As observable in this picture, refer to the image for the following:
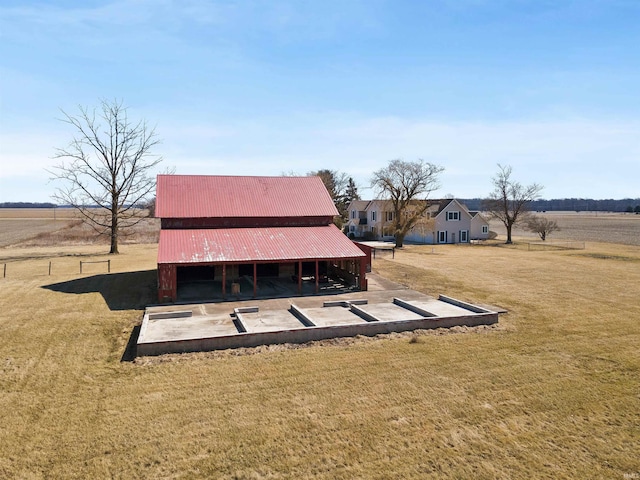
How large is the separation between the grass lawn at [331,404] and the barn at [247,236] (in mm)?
4654

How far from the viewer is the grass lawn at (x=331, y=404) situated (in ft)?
27.3

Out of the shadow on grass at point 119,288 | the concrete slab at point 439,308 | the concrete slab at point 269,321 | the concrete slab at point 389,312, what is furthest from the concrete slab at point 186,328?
the concrete slab at point 439,308

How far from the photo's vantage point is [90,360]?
44.7 ft

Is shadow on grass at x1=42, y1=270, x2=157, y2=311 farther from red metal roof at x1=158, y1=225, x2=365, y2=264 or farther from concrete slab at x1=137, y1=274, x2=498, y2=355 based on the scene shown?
red metal roof at x1=158, y1=225, x2=365, y2=264

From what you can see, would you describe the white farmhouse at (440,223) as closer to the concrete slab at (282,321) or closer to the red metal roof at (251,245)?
the red metal roof at (251,245)

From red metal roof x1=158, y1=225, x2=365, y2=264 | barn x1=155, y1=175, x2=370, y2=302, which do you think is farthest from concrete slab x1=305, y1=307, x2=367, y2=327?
red metal roof x1=158, y1=225, x2=365, y2=264

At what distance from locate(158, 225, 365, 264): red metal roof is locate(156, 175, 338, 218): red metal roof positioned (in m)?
1.26

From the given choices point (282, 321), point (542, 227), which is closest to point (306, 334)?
point (282, 321)

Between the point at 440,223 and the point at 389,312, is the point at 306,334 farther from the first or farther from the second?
the point at 440,223

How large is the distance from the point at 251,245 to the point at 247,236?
1344 mm

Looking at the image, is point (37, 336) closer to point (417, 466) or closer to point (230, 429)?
point (230, 429)

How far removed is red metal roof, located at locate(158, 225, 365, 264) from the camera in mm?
21781

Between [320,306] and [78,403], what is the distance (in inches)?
448

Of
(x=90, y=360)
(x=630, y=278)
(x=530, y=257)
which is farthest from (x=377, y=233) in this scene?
(x=90, y=360)
